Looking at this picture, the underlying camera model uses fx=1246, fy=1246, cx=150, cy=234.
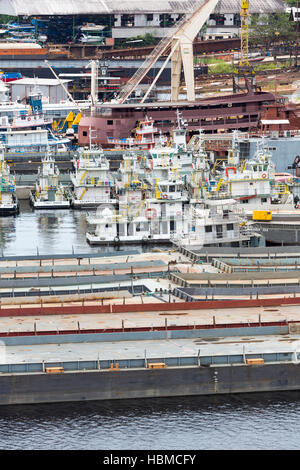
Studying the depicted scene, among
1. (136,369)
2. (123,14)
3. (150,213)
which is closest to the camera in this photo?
(136,369)

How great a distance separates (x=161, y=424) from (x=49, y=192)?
49588mm

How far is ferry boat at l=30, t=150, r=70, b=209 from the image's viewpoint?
95.1 meters

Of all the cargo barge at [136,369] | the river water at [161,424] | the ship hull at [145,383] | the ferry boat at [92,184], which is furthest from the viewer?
the ferry boat at [92,184]

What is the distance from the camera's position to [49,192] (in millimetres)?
95875

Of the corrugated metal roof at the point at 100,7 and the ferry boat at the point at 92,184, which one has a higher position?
the corrugated metal roof at the point at 100,7

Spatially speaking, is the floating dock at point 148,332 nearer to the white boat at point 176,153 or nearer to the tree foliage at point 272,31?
the white boat at point 176,153

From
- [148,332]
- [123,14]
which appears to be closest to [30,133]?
[123,14]

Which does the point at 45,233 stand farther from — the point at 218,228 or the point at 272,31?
the point at 272,31

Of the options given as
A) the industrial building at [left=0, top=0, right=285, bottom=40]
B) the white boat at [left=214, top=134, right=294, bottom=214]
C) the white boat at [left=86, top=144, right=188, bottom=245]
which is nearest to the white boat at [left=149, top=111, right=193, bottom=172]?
the white boat at [left=86, top=144, right=188, bottom=245]

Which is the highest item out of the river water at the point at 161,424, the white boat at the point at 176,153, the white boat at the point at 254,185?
the white boat at the point at 176,153

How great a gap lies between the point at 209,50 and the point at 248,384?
394 feet

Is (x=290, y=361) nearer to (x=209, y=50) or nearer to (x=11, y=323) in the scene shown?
(x=11, y=323)

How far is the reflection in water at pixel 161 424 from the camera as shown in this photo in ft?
153

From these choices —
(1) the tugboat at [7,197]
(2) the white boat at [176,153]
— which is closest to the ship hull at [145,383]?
(2) the white boat at [176,153]
